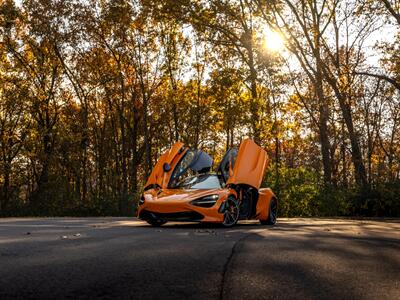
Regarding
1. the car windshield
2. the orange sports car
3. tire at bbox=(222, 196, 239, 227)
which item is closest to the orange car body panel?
the orange sports car

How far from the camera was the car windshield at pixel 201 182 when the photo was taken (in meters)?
11.5

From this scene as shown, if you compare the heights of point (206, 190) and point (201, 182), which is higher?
point (201, 182)

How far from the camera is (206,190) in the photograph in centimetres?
1098

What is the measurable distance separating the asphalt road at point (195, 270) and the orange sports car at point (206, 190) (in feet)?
12.1

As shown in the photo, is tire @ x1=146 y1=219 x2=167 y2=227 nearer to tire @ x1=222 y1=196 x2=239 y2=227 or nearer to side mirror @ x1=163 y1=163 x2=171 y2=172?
side mirror @ x1=163 y1=163 x2=171 y2=172

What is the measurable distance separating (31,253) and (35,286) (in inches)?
71.1

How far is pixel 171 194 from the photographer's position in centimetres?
1106

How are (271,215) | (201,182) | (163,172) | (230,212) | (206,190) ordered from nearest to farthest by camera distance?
(206,190)
(230,212)
(201,182)
(163,172)
(271,215)

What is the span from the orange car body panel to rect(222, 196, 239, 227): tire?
139 millimetres

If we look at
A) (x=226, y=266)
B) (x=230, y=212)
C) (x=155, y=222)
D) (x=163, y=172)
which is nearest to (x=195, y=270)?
(x=226, y=266)

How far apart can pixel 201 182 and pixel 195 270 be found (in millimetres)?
7019

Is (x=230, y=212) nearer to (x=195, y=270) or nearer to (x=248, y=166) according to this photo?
(x=248, y=166)

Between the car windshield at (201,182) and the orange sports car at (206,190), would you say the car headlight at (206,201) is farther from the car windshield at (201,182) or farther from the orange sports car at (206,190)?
the car windshield at (201,182)

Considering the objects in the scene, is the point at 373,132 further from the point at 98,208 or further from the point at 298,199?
the point at 98,208
